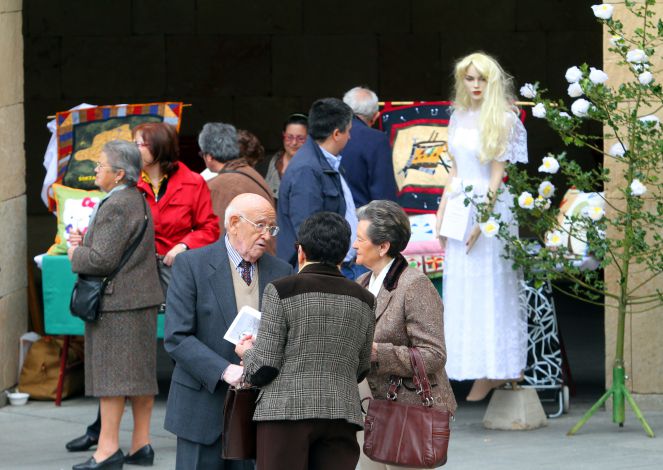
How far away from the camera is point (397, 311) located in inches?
202

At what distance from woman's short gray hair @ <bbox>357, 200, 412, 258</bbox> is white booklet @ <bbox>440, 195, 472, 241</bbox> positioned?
2.50 m

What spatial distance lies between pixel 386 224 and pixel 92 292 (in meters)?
2.18

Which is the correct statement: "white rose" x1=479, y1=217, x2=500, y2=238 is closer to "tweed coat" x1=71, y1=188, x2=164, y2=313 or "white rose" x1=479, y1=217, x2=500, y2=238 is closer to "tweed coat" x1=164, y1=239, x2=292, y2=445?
"tweed coat" x1=71, y1=188, x2=164, y2=313

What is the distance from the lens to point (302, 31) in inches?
600

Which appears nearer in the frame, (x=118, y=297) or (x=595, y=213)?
(x=118, y=297)

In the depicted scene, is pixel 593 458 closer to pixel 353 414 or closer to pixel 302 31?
pixel 353 414

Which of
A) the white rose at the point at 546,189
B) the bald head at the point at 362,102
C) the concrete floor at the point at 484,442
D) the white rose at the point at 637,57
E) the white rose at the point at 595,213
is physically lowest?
the concrete floor at the point at 484,442

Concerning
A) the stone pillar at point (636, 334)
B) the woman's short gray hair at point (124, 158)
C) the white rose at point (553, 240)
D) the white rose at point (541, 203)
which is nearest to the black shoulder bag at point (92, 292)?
the woman's short gray hair at point (124, 158)

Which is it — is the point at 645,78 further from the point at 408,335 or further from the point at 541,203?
the point at 408,335

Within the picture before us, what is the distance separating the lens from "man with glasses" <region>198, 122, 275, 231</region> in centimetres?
809

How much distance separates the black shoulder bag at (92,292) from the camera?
22.6ft

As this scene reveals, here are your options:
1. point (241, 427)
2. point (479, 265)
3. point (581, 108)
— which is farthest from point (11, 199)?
point (241, 427)

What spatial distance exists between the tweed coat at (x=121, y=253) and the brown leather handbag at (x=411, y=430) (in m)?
2.19

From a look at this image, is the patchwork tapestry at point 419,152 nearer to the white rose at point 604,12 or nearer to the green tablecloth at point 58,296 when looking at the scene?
the white rose at point 604,12
